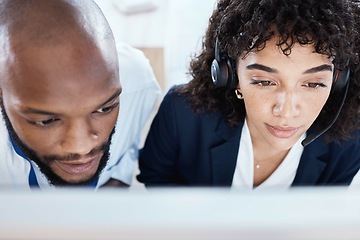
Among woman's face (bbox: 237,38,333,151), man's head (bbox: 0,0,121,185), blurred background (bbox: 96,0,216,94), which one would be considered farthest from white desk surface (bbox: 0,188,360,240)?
blurred background (bbox: 96,0,216,94)

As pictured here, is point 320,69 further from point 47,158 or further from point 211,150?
point 47,158

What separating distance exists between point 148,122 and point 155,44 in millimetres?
411

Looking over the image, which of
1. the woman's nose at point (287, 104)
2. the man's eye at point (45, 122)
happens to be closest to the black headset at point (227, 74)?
the woman's nose at point (287, 104)

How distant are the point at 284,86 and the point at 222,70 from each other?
14 centimetres

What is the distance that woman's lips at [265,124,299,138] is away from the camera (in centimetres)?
101

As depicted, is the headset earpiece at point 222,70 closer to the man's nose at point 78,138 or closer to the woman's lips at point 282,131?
the woman's lips at point 282,131

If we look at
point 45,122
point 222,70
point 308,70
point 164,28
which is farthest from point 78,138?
point 164,28

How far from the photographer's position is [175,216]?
1.06 ft

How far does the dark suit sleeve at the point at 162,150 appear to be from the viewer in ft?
3.83

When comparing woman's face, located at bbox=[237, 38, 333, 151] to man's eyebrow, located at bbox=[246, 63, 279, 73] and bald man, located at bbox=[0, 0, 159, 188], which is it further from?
bald man, located at bbox=[0, 0, 159, 188]

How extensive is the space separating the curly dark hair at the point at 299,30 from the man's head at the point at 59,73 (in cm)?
25

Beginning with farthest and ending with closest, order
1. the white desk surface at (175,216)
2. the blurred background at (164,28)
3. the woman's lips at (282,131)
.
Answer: the blurred background at (164,28) < the woman's lips at (282,131) < the white desk surface at (175,216)

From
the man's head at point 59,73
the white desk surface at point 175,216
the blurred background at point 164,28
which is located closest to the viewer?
the white desk surface at point 175,216

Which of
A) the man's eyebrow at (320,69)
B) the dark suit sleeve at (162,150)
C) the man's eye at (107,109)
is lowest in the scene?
the dark suit sleeve at (162,150)
